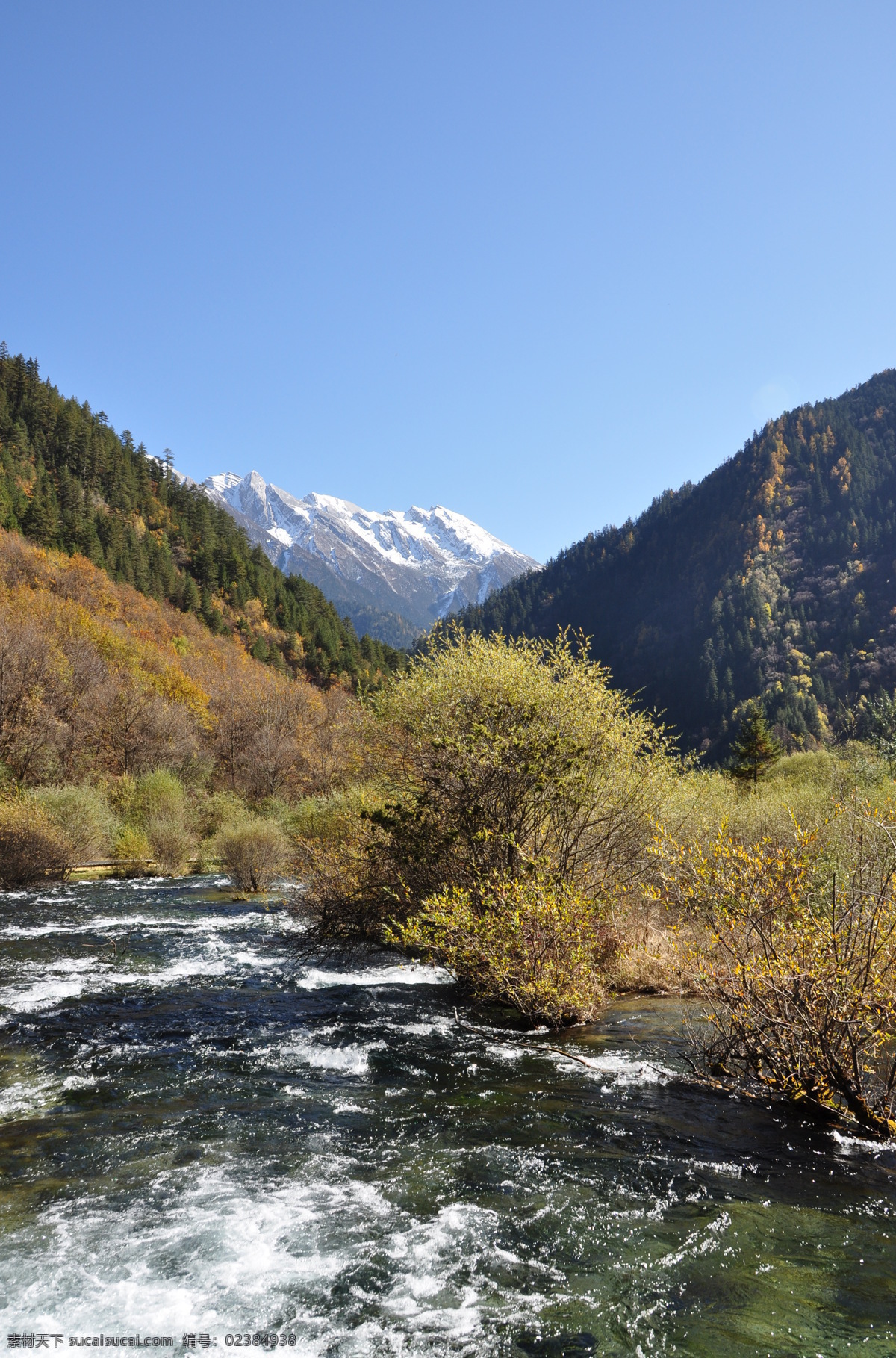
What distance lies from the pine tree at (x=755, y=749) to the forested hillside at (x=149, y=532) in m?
54.4

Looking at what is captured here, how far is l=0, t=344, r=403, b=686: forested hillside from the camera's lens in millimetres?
94562

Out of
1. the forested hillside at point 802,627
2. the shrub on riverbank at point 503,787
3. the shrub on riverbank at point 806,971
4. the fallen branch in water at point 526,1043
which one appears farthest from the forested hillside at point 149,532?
the shrub on riverbank at point 806,971

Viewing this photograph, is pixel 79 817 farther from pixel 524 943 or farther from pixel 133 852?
pixel 524 943

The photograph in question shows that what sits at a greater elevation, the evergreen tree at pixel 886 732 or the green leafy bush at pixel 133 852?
the evergreen tree at pixel 886 732

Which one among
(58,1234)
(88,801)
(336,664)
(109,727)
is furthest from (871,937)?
(336,664)

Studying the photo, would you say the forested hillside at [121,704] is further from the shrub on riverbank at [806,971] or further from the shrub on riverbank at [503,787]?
the shrub on riverbank at [806,971]

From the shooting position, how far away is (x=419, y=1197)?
8.01m

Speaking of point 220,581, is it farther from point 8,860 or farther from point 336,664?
point 8,860

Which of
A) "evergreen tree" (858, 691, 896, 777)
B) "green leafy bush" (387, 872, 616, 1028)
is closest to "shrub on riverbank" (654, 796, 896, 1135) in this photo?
"green leafy bush" (387, 872, 616, 1028)

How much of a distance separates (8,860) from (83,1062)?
779 inches

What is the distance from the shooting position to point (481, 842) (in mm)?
16250

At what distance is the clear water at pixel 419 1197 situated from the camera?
6.05 metres

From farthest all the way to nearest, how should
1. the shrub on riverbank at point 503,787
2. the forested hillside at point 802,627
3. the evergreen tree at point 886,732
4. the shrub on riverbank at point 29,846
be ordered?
the forested hillside at point 802,627 < the evergreen tree at point 886,732 < the shrub on riverbank at point 29,846 < the shrub on riverbank at point 503,787

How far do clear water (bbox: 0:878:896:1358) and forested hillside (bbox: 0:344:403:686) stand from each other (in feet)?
282
